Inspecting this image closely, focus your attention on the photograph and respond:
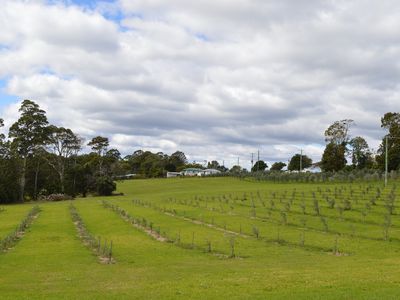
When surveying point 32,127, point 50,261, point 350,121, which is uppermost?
point 350,121

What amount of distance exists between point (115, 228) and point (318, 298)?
1149 inches

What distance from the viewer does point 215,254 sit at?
27.0 metres

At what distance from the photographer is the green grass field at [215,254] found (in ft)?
48.5

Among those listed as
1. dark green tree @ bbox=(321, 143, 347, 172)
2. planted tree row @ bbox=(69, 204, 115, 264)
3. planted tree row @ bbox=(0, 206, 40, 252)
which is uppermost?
dark green tree @ bbox=(321, 143, 347, 172)

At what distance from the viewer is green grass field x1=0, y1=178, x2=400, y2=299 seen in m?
14.8

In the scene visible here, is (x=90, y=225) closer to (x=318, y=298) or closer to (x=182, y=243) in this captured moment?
(x=182, y=243)

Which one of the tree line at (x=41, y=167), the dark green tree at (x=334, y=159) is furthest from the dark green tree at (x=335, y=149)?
the tree line at (x=41, y=167)

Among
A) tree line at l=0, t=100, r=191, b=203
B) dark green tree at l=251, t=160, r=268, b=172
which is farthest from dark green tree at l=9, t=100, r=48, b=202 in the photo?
dark green tree at l=251, t=160, r=268, b=172

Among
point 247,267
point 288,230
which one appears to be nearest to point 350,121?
point 288,230

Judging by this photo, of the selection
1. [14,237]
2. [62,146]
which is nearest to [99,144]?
[62,146]

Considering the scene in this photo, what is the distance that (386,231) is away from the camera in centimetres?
3375

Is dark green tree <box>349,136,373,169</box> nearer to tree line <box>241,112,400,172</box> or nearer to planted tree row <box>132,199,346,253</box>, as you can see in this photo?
tree line <box>241,112,400,172</box>

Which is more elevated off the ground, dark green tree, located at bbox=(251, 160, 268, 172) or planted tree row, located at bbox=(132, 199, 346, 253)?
dark green tree, located at bbox=(251, 160, 268, 172)

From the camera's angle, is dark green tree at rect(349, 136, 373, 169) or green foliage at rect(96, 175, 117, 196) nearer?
green foliage at rect(96, 175, 117, 196)
